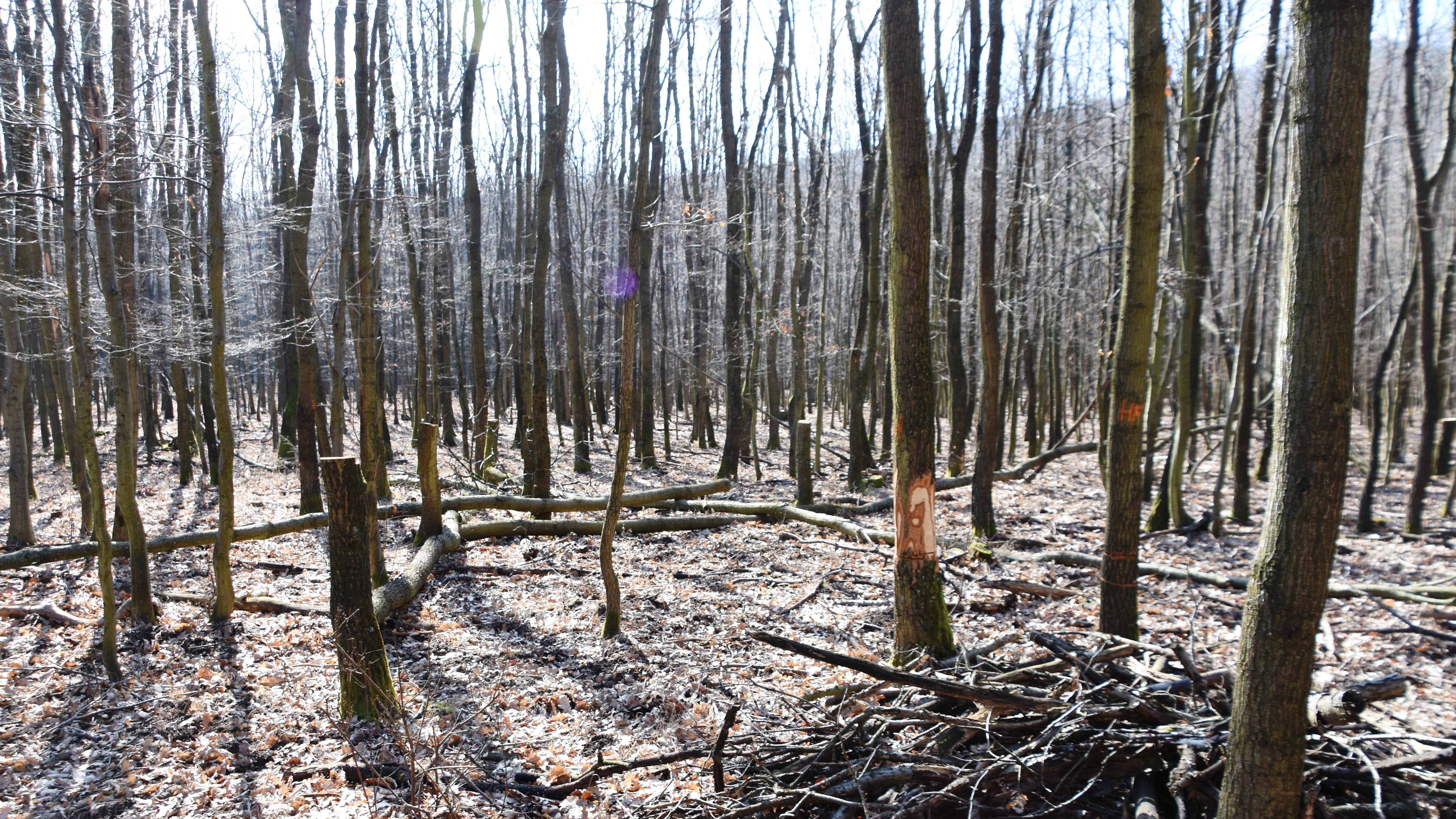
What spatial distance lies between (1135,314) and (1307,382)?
98.6 inches

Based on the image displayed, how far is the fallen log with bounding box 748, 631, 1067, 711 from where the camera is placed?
3.01 metres

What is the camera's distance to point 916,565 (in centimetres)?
430

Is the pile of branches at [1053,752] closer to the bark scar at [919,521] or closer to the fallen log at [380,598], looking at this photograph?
the bark scar at [919,521]

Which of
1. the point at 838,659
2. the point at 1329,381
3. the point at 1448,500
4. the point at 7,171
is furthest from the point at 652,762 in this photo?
the point at 7,171

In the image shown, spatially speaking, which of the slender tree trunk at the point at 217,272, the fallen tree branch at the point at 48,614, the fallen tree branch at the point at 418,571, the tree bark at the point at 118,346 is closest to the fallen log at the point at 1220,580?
the fallen tree branch at the point at 418,571

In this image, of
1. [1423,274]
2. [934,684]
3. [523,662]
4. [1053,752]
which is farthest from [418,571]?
[1423,274]

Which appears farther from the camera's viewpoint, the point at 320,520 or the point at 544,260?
the point at 544,260

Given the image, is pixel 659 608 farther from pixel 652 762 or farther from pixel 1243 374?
pixel 1243 374

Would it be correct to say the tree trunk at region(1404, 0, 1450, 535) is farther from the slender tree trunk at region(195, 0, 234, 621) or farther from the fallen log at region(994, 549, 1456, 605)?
the slender tree trunk at region(195, 0, 234, 621)

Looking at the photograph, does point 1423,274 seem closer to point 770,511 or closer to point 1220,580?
point 1220,580

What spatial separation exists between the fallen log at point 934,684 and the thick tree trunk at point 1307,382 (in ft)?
3.18

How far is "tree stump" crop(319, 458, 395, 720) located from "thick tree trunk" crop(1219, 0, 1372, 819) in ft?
14.1

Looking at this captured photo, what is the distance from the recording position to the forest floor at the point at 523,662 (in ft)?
12.6

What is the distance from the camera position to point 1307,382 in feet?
6.35
